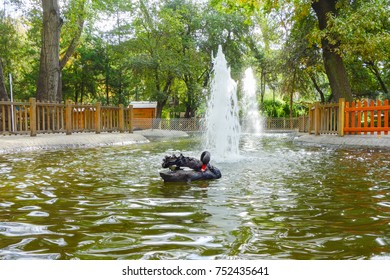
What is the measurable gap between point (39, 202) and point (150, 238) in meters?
2.09

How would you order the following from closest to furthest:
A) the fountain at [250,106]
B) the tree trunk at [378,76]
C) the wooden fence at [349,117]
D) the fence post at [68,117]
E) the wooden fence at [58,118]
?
the wooden fence at [58,118]
the wooden fence at [349,117]
the fence post at [68,117]
the tree trunk at [378,76]
the fountain at [250,106]

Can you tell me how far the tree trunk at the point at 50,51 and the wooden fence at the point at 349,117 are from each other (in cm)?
1235

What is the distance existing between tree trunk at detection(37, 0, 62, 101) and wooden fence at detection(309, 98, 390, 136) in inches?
486

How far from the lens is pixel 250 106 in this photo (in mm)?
40531

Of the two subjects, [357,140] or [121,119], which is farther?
[121,119]

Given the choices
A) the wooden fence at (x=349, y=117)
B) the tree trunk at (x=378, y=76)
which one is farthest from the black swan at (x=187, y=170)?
the tree trunk at (x=378, y=76)

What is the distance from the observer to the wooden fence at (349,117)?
14.2 meters

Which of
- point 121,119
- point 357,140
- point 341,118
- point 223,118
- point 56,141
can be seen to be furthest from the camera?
point 121,119

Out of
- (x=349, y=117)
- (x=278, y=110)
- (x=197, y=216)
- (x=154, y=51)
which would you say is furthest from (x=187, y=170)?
(x=278, y=110)

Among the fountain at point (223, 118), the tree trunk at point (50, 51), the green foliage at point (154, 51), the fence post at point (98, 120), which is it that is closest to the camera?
the fountain at point (223, 118)

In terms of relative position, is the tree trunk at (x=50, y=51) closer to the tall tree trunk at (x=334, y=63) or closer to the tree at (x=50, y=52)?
the tree at (x=50, y=52)

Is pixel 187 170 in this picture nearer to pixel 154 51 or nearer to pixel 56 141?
pixel 56 141

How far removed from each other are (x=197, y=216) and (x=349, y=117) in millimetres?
13543
